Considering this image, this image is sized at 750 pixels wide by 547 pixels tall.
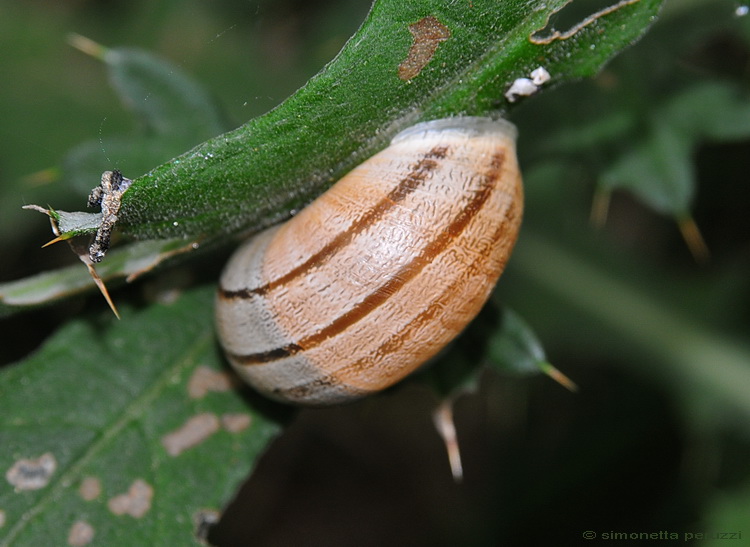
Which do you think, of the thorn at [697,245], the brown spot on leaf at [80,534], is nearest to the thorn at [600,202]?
the thorn at [697,245]

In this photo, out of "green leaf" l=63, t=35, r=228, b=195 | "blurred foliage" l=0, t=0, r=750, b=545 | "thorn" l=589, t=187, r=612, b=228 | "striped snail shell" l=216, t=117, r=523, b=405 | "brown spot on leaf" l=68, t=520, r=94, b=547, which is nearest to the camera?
"striped snail shell" l=216, t=117, r=523, b=405

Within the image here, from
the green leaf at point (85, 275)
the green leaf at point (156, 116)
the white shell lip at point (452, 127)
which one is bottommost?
the white shell lip at point (452, 127)

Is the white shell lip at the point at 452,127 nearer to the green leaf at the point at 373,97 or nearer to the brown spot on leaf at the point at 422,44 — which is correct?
the green leaf at the point at 373,97

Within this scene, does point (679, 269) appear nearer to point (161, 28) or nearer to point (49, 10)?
point (161, 28)

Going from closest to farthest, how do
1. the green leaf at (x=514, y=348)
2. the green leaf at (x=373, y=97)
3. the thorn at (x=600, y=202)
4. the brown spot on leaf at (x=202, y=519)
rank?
1. the green leaf at (x=373, y=97)
2. the brown spot on leaf at (x=202, y=519)
3. the green leaf at (x=514, y=348)
4. the thorn at (x=600, y=202)

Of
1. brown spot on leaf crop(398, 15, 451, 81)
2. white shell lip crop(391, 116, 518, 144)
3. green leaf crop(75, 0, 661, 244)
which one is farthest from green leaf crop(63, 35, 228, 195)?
brown spot on leaf crop(398, 15, 451, 81)

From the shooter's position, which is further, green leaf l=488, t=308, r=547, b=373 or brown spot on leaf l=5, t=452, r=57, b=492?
green leaf l=488, t=308, r=547, b=373

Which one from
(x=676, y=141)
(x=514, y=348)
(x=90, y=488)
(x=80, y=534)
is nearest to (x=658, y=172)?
(x=676, y=141)

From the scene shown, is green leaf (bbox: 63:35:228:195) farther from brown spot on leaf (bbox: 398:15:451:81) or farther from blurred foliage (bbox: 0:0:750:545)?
brown spot on leaf (bbox: 398:15:451:81)
